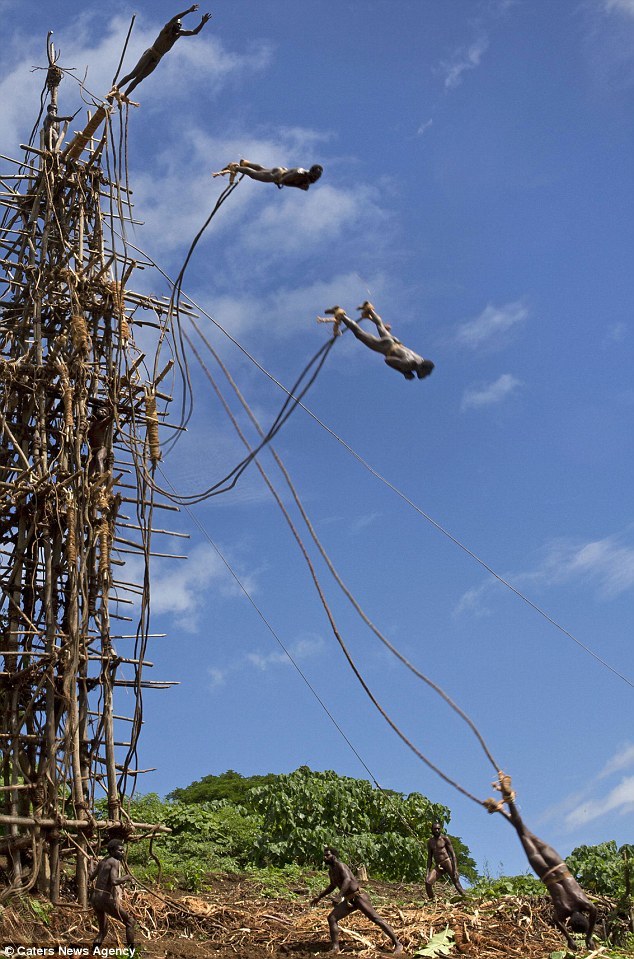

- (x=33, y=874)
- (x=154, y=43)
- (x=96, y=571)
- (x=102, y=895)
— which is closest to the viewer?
(x=102, y=895)

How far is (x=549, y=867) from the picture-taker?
638 centimetres

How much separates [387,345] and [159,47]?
6.47 meters

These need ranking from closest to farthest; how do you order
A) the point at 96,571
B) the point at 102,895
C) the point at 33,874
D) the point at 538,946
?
the point at 102,895 < the point at 538,946 < the point at 33,874 < the point at 96,571

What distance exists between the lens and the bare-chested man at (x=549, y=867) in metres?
6.39

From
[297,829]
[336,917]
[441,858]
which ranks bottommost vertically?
[336,917]

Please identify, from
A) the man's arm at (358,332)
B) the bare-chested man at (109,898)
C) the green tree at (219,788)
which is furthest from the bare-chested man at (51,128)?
the green tree at (219,788)

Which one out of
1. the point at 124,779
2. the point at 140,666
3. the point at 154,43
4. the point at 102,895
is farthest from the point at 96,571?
the point at 154,43

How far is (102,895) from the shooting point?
9320mm

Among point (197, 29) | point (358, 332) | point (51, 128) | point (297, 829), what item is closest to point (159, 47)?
point (197, 29)

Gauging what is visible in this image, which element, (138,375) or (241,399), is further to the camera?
(138,375)

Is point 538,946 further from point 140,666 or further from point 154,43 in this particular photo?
point 154,43

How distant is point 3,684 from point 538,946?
23.5ft

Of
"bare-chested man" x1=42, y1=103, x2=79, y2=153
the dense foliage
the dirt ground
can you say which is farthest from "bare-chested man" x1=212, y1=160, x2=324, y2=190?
the dense foliage

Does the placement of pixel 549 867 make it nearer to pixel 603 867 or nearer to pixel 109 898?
pixel 109 898
